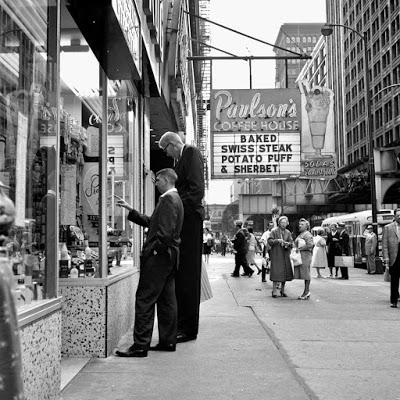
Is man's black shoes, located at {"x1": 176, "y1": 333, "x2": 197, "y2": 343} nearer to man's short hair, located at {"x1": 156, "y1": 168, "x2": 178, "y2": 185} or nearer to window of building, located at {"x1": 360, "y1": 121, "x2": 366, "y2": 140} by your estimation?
man's short hair, located at {"x1": 156, "y1": 168, "x2": 178, "y2": 185}

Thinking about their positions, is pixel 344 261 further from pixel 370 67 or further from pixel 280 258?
pixel 370 67

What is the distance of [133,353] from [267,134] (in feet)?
33.6

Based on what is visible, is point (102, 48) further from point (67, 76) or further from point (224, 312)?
point (224, 312)

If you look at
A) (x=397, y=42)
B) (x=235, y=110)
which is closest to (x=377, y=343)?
(x=235, y=110)

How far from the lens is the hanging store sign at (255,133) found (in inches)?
587

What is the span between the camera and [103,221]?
5.93 metres

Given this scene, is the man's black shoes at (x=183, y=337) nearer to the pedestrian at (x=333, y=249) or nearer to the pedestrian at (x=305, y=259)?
the pedestrian at (x=305, y=259)

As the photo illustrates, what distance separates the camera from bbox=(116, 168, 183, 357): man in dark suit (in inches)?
222

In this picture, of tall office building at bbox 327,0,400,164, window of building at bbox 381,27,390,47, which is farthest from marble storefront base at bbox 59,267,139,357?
window of building at bbox 381,27,390,47

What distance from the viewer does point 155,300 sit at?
574 cm

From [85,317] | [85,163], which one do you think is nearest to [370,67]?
[85,163]

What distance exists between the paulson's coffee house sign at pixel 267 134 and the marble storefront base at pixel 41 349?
1143 centimetres

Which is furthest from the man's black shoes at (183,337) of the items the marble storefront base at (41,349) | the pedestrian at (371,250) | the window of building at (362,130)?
the window of building at (362,130)

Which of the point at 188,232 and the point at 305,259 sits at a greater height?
the point at 188,232
